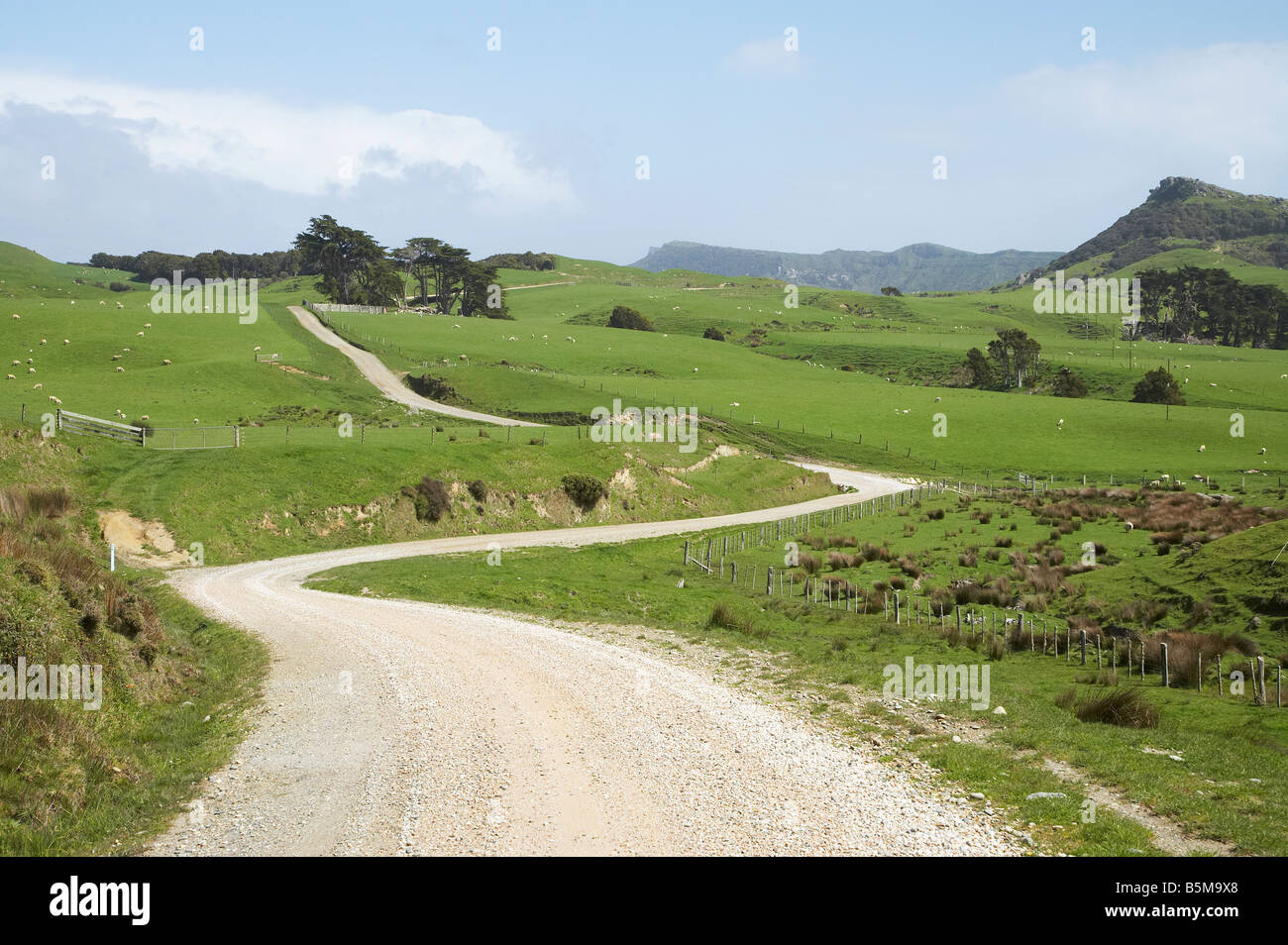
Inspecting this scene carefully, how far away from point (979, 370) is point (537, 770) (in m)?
135

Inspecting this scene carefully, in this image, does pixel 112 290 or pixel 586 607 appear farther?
pixel 112 290

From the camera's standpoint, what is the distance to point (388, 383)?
9669 cm

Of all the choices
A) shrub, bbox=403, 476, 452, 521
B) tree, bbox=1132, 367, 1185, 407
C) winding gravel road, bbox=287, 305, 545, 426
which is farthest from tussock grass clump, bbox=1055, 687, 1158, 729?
tree, bbox=1132, 367, 1185, 407

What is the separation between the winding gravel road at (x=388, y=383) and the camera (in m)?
86.2

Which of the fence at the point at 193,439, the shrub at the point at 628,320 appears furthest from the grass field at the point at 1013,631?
the shrub at the point at 628,320

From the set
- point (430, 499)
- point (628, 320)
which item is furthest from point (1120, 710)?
point (628, 320)

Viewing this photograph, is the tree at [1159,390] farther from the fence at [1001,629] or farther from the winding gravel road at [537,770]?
the winding gravel road at [537,770]

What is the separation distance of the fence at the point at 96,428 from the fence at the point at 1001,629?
33.4 meters

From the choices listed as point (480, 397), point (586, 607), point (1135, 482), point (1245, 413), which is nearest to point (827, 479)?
point (1135, 482)

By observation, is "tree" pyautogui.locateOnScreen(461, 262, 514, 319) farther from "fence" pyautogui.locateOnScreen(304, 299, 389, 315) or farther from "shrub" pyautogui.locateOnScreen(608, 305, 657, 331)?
"shrub" pyautogui.locateOnScreen(608, 305, 657, 331)

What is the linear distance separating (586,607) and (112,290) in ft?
641

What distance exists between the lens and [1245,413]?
343ft

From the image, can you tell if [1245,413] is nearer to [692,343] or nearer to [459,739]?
[692,343]

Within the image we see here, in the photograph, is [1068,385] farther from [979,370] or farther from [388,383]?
[388,383]
